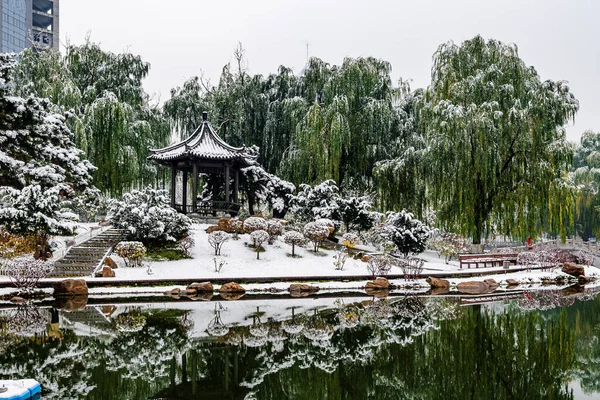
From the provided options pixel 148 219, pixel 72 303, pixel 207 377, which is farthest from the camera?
pixel 148 219

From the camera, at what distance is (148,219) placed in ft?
52.4

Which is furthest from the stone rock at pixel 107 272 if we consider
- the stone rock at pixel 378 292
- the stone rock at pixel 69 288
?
the stone rock at pixel 378 292

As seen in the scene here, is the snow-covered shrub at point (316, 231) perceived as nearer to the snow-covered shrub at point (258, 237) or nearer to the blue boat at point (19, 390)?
the snow-covered shrub at point (258, 237)

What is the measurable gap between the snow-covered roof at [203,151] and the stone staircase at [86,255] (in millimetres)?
3393

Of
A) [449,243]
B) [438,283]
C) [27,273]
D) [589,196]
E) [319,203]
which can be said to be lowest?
[438,283]

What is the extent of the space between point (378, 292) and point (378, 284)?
591 millimetres

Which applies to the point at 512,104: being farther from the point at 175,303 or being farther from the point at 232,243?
the point at 175,303

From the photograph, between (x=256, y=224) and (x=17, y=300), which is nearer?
(x=17, y=300)

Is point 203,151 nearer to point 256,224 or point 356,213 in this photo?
point 256,224

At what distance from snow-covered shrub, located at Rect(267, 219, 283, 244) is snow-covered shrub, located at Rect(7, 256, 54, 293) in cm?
720

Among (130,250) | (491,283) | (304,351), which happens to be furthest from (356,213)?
(304,351)

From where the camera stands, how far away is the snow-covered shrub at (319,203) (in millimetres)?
19031

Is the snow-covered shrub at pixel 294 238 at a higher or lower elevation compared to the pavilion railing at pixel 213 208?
lower

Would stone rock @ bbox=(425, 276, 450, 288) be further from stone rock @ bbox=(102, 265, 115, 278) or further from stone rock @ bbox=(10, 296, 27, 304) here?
stone rock @ bbox=(10, 296, 27, 304)
